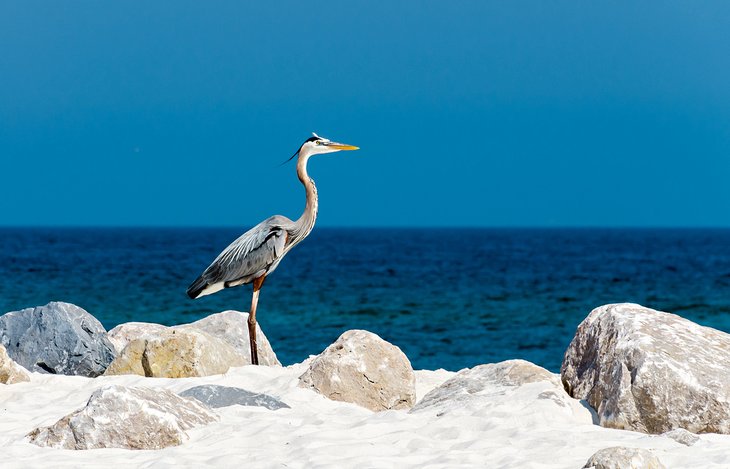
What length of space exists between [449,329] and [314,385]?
13.9 meters

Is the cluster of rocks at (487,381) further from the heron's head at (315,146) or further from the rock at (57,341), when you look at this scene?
the heron's head at (315,146)

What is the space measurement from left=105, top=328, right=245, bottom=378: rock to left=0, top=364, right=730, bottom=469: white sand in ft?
4.26

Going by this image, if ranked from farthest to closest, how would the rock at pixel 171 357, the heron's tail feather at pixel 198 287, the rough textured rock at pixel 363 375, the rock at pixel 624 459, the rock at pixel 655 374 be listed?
1. the heron's tail feather at pixel 198 287
2. the rock at pixel 171 357
3. the rough textured rock at pixel 363 375
4. the rock at pixel 655 374
5. the rock at pixel 624 459

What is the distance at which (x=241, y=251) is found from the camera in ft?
32.4

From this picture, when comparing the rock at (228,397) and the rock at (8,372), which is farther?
the rock at (8,372)

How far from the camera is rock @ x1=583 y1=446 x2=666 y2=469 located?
197 inches

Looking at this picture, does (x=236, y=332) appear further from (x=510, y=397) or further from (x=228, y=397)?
(x=510, y=397)

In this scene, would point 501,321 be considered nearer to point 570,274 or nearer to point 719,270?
point 570,274

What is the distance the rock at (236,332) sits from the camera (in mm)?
10664

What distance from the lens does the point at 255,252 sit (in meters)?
9.88

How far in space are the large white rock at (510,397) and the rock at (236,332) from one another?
343 cm

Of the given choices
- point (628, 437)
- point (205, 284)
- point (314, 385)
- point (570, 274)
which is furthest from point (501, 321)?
point (570, 274)

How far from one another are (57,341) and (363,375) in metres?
3.69

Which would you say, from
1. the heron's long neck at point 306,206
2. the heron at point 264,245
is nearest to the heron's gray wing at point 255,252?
the heron at point 264,245
